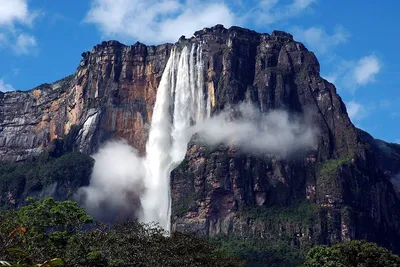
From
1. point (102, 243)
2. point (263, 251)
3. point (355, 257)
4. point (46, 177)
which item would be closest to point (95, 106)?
point (46, 177)

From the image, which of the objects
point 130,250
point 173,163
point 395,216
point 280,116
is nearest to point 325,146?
point 280,116

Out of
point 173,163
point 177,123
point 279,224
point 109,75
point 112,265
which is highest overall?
point 109,75

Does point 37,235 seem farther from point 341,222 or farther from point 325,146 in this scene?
point 325,146

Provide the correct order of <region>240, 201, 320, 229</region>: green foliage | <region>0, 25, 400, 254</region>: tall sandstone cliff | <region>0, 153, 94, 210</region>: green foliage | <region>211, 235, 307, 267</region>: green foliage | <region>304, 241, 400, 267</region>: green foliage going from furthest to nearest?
<region>0, 153, 94, 210</region>: green foliage, <region>0, 25, 400, 254</region>: tall sandstone cliff, <region>240, 201, 320, 229</region>: green foliage, <region>211, 235, 307, 267</region>: green foliage, <region>304, 241, 400, 267</region>: green foliage

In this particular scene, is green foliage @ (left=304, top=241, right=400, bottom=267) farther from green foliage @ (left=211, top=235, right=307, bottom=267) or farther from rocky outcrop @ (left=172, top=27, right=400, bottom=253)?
rocky outcrop @ (left=172, top=27, right=400, bottom=253)

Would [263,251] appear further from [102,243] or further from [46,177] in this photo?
[102,243]

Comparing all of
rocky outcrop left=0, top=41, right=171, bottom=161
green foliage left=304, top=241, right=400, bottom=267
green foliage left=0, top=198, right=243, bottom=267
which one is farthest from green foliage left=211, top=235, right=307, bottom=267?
green foliage left=0, top=198, right=243, bottom=267
